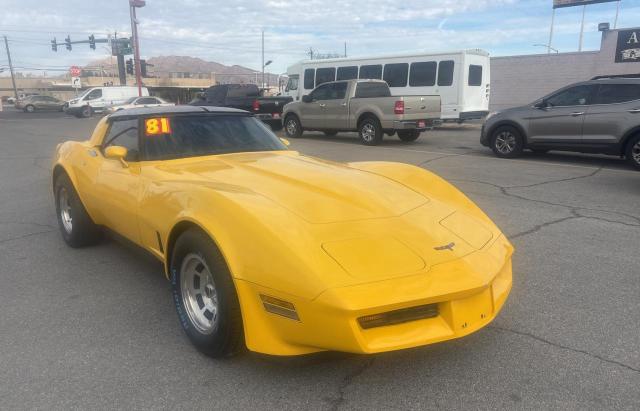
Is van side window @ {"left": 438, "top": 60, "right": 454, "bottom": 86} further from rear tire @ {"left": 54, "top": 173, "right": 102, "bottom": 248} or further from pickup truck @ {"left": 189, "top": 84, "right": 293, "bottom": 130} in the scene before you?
rear tire @ {"left": 54, "top": 173, "right": 102, "bottom": 248}

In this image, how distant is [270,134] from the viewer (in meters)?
4.58

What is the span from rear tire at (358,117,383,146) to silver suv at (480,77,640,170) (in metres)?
3.35

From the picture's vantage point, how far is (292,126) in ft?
53.9

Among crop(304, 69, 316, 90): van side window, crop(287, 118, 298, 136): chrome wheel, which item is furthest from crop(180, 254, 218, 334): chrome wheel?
crop(304, 69, 316, 90): van side window

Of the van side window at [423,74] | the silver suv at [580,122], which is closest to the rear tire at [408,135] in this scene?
the silver suv at [580,122]

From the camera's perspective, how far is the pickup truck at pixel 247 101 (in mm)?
18188

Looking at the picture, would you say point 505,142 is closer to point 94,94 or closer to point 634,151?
point 634,151

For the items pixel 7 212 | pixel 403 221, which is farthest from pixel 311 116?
pixel 403 221

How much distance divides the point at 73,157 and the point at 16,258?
104 cm

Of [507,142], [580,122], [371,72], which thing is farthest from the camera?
[371,72]

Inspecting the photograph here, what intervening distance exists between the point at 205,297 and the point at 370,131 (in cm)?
1145

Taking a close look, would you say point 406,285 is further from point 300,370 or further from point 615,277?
point 615,277

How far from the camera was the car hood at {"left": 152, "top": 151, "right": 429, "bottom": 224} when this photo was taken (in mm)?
2830

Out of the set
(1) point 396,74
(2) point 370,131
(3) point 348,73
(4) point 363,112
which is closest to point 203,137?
(2) point 370,131
